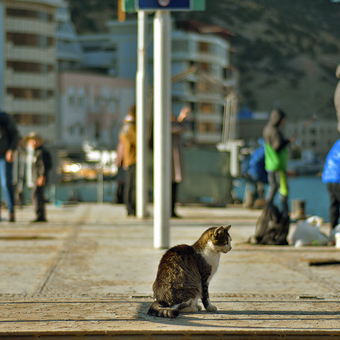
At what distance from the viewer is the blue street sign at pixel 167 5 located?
7.93 meters

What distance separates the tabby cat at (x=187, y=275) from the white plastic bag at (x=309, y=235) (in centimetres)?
412

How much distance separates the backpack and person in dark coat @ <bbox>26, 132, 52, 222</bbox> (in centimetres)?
446

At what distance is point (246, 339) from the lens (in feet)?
13.1

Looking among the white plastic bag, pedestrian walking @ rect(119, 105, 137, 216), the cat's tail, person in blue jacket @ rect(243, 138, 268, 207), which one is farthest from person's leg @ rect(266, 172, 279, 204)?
the cat's tail

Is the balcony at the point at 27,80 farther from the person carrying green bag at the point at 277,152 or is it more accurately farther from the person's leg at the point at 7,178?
the person carrying green bag at the point at 277,152

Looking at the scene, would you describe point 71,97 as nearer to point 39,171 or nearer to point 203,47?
point 203,47

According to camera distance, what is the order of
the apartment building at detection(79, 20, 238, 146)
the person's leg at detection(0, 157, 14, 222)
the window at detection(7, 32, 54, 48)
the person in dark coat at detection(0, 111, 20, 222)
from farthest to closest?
1. the apartment building at detection(79, 20, 238, 146)
2. the window at detection(7, 32, 54, 48)
3. the person's leg at detection(0, 157, 14, 222)
4. the person in dark coat at detection(0, 111, 20, 222)

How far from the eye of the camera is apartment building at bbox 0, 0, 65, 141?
242 ft

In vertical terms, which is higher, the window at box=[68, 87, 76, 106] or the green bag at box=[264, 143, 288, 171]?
the window at box=[68, 87, 76, 106]

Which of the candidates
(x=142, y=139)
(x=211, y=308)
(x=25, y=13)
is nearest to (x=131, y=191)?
(x=142, y=139)

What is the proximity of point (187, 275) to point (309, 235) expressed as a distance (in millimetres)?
4417

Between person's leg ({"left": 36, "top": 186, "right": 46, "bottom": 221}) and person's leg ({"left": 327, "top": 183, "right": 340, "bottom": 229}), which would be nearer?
person's leg ({"left": 327, "top": 183, "right": 340, "bottom": 229})

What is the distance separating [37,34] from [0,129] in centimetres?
6641

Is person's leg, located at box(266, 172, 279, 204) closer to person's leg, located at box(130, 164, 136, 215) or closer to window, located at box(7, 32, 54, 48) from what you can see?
person's leg, located at box(130, 164, 136, 215)
